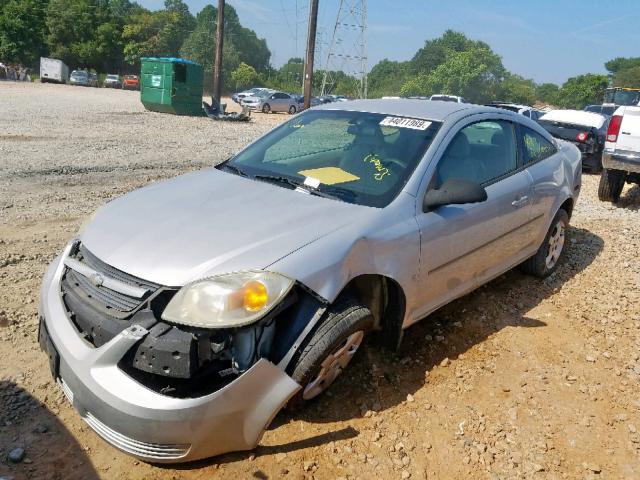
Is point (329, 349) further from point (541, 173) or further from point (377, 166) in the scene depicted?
point (541, 173)

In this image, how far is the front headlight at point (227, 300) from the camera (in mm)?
2189

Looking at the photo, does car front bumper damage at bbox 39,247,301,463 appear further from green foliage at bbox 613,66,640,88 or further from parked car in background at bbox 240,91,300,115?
green foliage at bbox 613,66,640,88

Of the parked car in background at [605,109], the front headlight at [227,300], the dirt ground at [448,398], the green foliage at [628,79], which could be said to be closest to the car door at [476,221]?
the dirt ground at [448,398]

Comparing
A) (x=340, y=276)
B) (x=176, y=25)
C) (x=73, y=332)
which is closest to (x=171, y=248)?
(x=73, y=332)

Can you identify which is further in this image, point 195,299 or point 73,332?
point 73,332

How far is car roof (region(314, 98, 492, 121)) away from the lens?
3637 mm

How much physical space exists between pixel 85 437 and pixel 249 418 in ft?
2.97

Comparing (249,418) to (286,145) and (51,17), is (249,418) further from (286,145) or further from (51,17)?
(51,17)

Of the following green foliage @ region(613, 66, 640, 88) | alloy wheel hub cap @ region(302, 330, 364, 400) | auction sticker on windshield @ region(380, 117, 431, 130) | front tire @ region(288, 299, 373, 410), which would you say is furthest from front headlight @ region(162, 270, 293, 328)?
green foliage @ region(613, 66, 640, 88)

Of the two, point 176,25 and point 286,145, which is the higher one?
point 176,25

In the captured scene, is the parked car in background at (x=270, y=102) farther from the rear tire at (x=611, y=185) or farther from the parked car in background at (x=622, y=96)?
the rear tire at (x=611, y=185)

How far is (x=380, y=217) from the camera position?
286 centimetres

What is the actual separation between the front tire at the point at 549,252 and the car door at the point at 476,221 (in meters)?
0.52

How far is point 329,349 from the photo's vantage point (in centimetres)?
247
